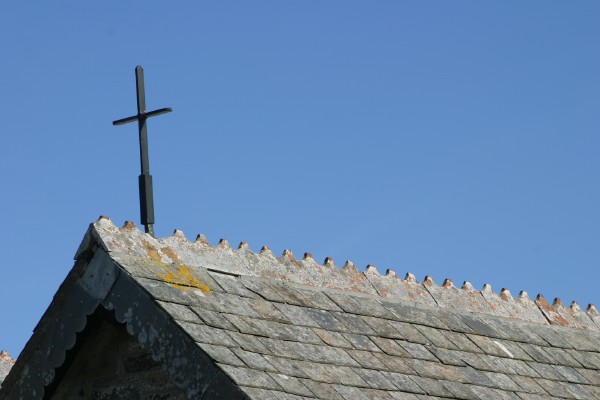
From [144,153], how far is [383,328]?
1.73m

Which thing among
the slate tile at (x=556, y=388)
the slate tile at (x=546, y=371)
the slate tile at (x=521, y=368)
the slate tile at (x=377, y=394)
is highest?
the slate tile at (x=546, y=371)

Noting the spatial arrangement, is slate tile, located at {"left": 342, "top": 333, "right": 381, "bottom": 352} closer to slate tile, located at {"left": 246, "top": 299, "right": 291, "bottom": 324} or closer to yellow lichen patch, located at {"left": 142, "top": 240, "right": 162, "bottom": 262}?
slate tile, located at {"left": 246, "top": 299, "right": 291, "bottom": 324}

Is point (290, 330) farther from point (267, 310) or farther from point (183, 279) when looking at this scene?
point (183, 279)

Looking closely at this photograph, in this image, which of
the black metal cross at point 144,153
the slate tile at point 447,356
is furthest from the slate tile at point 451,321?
the black metal cross at point 144,153

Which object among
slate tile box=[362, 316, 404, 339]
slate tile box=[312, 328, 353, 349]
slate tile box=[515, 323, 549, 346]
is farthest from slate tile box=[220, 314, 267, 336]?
slate tile box=[515, 323, 549, 346]

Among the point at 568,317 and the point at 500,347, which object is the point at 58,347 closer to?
the point at 500,347

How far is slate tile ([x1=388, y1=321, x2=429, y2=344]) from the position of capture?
7.85 meters

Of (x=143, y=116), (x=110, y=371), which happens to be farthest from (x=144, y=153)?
(x=110, y=371)

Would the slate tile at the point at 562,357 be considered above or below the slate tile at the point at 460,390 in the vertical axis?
above

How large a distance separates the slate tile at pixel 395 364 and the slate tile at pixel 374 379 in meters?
0.18

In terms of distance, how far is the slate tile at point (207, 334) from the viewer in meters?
6.55

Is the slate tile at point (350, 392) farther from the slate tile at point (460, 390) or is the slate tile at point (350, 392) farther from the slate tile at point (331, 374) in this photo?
the slate tile at point (460, 390)

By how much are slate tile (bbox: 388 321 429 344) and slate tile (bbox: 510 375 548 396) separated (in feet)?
1.75

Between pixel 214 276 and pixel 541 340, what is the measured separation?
2.42 metres
